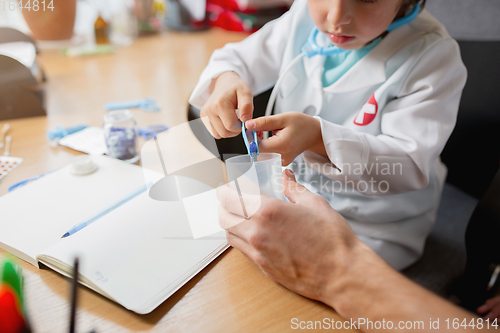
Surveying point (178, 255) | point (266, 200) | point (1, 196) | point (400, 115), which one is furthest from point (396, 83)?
point (1, 196)

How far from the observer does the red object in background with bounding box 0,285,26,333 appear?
0.28 meters

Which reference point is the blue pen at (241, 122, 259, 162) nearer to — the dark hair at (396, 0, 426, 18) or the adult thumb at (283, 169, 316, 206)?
the adult thumb at (283, 169, 316, 206)

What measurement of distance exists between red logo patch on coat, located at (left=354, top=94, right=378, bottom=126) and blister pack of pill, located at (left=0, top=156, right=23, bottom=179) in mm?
692

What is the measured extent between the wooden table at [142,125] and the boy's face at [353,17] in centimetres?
42

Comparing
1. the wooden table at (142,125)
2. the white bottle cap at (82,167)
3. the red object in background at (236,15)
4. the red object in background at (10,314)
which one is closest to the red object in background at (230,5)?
the red object in background at (236,15)

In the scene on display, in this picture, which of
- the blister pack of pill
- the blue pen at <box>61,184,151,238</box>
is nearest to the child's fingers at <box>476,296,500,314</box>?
the blue pen at <box>61,184,151,238</box>

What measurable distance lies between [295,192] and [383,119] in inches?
12.1

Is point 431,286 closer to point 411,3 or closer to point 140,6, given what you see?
point 411,3

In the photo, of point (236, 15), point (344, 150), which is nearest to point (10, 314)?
point (344, 150)

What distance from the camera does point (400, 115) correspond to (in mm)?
666

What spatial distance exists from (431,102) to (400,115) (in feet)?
0.18

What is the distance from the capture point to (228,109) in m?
0.64

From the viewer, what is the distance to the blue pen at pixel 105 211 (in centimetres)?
50

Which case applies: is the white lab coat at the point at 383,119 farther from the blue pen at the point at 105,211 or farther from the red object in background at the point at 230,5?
the red object in background at the point at 230,5
